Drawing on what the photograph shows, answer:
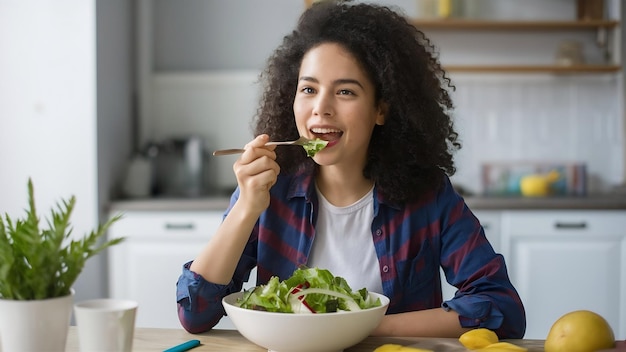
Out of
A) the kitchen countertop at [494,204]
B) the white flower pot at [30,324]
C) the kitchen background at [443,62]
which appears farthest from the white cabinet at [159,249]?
the white flower pot at [30,324]

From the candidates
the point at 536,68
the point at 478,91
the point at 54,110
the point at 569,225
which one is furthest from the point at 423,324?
the point at 478,91

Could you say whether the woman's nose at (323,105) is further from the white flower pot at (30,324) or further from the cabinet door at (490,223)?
the cabinet door at (490,223)

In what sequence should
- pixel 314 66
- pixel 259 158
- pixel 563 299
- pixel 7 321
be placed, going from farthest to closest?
pixel 563 299, pixel 314 66, pixel 259 158, pixel 7 321

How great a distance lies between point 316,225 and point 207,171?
2236 mm

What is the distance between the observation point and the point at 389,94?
71.1 inches

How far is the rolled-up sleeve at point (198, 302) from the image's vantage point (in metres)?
1.49

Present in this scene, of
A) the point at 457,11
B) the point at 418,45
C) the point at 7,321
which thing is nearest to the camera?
the point at 7,321

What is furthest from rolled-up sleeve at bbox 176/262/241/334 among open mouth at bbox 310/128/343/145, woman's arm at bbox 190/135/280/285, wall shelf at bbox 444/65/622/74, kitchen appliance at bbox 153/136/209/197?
wall shelf at bbox 444/65/622/74

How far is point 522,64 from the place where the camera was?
3.96m

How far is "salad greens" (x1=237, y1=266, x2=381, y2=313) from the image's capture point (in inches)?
50.0

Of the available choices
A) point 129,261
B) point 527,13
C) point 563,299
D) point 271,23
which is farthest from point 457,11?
point 129,261

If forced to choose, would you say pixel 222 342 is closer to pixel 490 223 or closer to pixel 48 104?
pixel 490 223

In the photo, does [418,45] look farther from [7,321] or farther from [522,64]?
[522,64]

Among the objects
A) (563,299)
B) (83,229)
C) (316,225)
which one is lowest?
(563,299)
